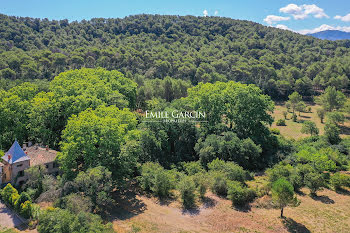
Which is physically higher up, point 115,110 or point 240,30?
point 240,30

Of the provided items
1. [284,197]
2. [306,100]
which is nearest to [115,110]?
[284,197]

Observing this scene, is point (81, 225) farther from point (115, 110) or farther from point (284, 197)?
point (284, 197)

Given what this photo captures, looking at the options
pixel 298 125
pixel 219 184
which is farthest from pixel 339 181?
pixel 298 125

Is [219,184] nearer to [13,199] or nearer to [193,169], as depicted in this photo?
[193,169]

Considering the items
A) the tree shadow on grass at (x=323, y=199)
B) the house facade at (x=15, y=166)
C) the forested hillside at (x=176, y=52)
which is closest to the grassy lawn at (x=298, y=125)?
the forested hillside at (x=176, y=52)

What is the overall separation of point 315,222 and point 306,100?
61124 millimetres

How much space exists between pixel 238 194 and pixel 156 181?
7.15 meters

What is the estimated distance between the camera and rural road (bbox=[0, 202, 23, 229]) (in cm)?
1742

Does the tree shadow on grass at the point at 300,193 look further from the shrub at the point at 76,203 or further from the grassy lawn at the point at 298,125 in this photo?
the grassy lawn at the point at 298,125

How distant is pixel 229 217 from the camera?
62.1 feet

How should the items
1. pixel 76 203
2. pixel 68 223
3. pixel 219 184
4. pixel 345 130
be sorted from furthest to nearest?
pixel 345 130 → pixel 219 184 → pixel 76 203 → pixel 68 223

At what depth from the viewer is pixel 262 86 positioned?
71500 millimetres

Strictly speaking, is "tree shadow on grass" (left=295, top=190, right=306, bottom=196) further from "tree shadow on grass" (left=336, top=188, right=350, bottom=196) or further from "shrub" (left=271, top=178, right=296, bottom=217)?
"shrub" (left=271, top=178, right=296, bottom=217)

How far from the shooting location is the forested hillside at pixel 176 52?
2469 inches
